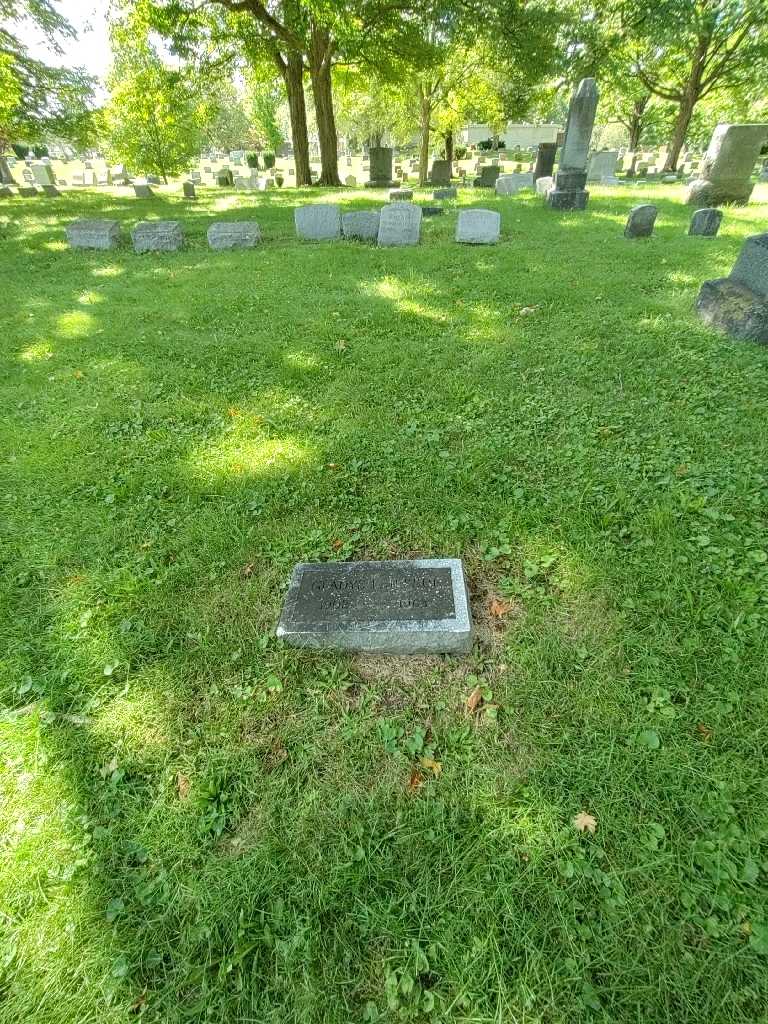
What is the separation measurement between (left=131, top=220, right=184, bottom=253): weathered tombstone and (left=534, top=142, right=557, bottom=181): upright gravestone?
13797 mm

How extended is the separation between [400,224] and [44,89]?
1999cm

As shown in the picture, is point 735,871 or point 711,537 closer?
point 735,871

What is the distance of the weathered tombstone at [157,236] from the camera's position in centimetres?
1000

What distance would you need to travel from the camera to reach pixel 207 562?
2871mm

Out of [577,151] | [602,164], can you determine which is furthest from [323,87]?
[602,164]

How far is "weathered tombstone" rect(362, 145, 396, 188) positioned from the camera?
19781 mm

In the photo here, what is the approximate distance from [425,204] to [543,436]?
12.0 metres

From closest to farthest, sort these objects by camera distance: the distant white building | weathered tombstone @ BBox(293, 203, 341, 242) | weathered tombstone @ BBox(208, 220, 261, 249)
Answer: weathered tombstone @ BBox(208, 220, 261, 249) → weathered tombstone @ BBox(293, 203, 341, 242) → the distant white building

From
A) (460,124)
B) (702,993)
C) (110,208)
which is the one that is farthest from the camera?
(460,124)

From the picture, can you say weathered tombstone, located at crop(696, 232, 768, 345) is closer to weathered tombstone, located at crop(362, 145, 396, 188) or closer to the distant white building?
weathered tombstone, located at crop(362, 145, 396, 188)

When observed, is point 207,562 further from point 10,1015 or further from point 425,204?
point 425,204

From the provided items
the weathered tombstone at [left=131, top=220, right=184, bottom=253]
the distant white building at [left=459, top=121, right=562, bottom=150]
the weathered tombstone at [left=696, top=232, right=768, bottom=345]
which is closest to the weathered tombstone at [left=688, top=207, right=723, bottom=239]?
the weathered tombstone at [left=696, top=232, right=768, bottom=345]

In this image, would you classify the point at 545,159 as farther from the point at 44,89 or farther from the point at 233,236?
the point at 44,89

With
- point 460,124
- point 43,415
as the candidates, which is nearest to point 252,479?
point 43,415
